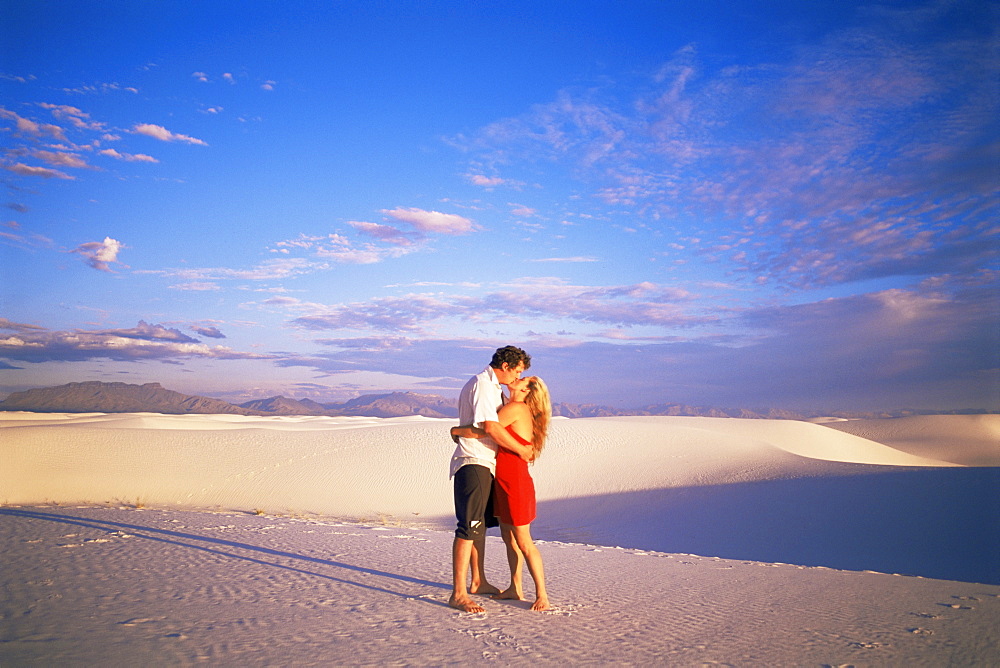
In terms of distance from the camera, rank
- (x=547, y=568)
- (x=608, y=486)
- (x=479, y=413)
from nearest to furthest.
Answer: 1. (x=479, y=413)
2. (x=547, y=568)
3. (x=608, y=486)

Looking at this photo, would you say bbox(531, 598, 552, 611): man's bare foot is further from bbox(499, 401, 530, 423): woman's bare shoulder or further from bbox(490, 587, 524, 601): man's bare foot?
bbox(499, 401, 530, 423): woman's bare shoulder

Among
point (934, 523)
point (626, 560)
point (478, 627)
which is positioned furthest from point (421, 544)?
point (934, 523)

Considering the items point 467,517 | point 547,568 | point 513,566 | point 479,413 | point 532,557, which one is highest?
point 479,413

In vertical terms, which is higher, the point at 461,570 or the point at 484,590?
the point at 461,570

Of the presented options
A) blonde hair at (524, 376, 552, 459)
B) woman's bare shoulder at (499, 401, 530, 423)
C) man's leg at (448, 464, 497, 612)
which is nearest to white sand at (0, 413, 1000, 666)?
man's leg at (448, 464, 497, 612)

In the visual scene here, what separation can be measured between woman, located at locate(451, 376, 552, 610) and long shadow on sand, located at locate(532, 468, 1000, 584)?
6.98 meters

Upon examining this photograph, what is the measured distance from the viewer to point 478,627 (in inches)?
173

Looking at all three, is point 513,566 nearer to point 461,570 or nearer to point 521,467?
point 461,570

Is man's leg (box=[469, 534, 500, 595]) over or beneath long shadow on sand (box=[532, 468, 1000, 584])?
over

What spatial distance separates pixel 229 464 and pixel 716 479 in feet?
51.0

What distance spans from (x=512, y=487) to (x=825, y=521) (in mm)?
10407

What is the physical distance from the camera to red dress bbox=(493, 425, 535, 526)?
4848mm

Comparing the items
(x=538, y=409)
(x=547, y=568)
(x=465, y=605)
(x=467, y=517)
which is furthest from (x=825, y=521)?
(x=467, y=517)

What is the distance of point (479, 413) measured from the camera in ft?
15.4
